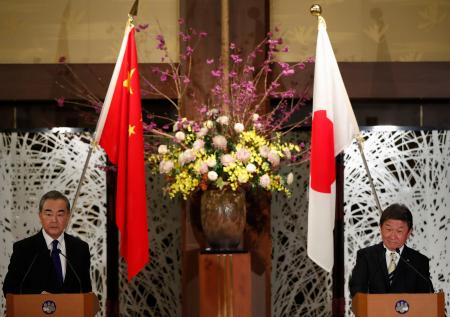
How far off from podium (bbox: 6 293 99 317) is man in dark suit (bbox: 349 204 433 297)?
1.39m

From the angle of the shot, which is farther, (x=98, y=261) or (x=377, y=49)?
(x=377, y=49)

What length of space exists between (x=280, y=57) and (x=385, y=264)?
1.37 meters

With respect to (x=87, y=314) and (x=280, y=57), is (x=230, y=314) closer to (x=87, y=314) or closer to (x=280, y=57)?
(x=87, y=314)

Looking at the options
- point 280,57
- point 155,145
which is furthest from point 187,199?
point 280,57

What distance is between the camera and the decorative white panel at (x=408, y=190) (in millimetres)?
4207

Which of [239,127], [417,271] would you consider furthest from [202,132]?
[417,271]

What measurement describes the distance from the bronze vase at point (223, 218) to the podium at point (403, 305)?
75cm

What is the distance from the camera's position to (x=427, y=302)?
3484 millimetres

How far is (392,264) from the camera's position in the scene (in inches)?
152

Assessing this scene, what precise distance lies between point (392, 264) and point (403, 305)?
39cm

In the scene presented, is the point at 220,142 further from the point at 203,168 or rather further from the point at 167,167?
the point at 167,167

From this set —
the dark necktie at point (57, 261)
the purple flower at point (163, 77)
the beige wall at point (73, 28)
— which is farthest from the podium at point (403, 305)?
the beige wall at point (73, 28)

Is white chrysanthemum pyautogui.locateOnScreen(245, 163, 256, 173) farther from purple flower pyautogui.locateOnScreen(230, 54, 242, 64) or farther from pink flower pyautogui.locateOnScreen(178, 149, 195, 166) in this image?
purple flower pyautogui.locateOnScreen(230, 54, 242, 64)

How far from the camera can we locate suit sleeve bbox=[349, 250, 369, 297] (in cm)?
387
